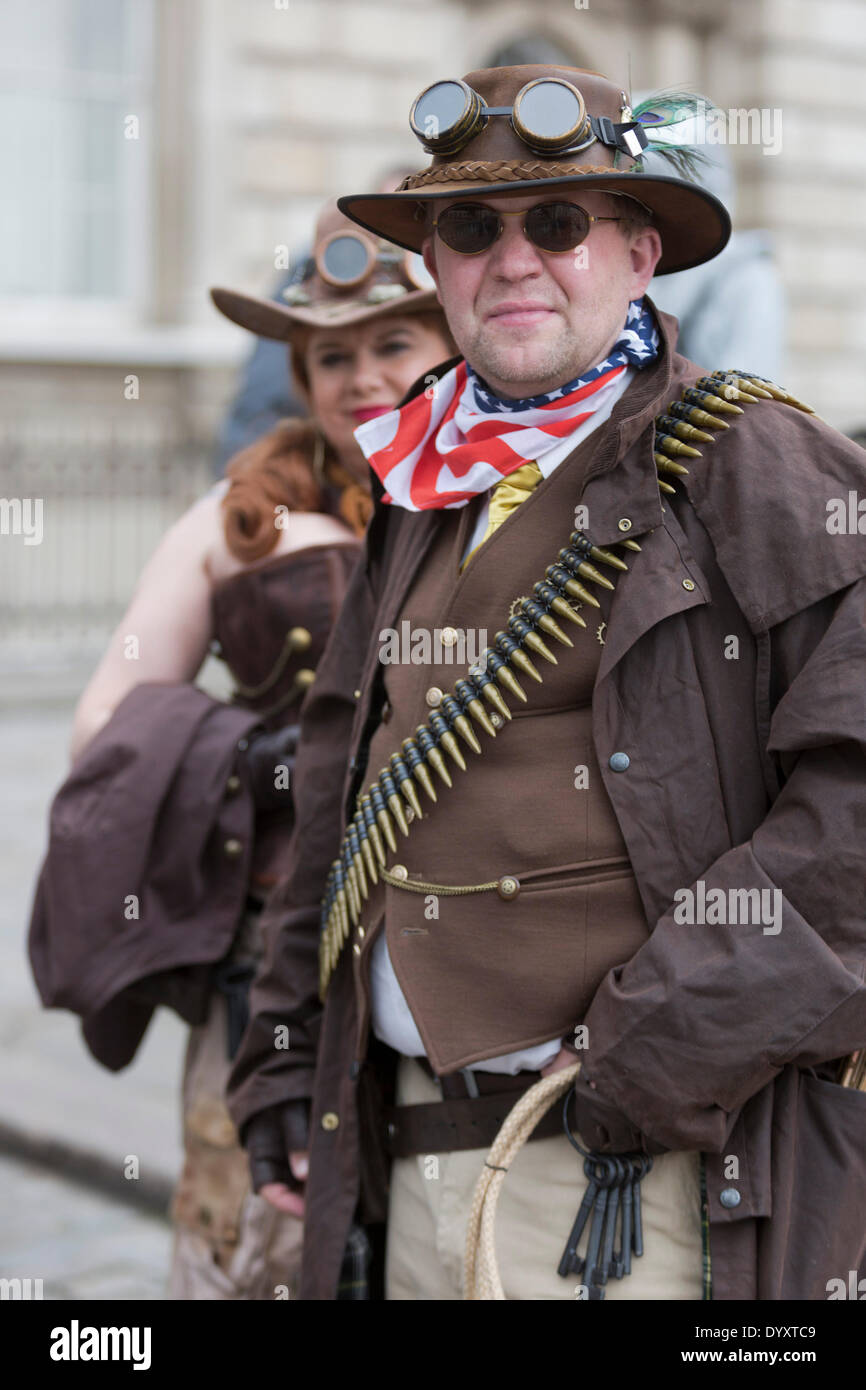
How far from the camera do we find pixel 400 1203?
2.65 metres

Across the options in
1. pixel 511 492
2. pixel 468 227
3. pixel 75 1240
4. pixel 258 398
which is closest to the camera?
pixel 468 227

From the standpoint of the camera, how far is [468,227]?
7.59 ft

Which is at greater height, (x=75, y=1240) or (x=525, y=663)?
(x=525, y=663)

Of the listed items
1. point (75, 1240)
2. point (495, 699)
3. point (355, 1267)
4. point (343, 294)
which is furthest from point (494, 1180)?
point (75, 1240)

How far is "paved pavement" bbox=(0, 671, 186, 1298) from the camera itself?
4.57 m

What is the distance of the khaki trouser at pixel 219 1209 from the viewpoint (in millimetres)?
3252

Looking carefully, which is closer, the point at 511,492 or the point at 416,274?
the point at 511,492

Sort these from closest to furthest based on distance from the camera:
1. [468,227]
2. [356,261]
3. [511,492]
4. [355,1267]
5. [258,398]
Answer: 1. [468,227]
2. [511,492]
3. [355,1267]
4. [356,261]
5. [258,398]

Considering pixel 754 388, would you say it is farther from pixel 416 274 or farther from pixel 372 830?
pixel 416 274

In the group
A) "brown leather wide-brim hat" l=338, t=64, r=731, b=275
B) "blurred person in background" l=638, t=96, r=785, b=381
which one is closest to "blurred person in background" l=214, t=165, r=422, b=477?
"blurred person in background" l=638, t=96, r=785, b=381

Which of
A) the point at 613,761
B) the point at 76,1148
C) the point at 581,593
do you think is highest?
the point at 581,593

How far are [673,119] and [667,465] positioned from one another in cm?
53

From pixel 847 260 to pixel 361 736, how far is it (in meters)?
14.0
